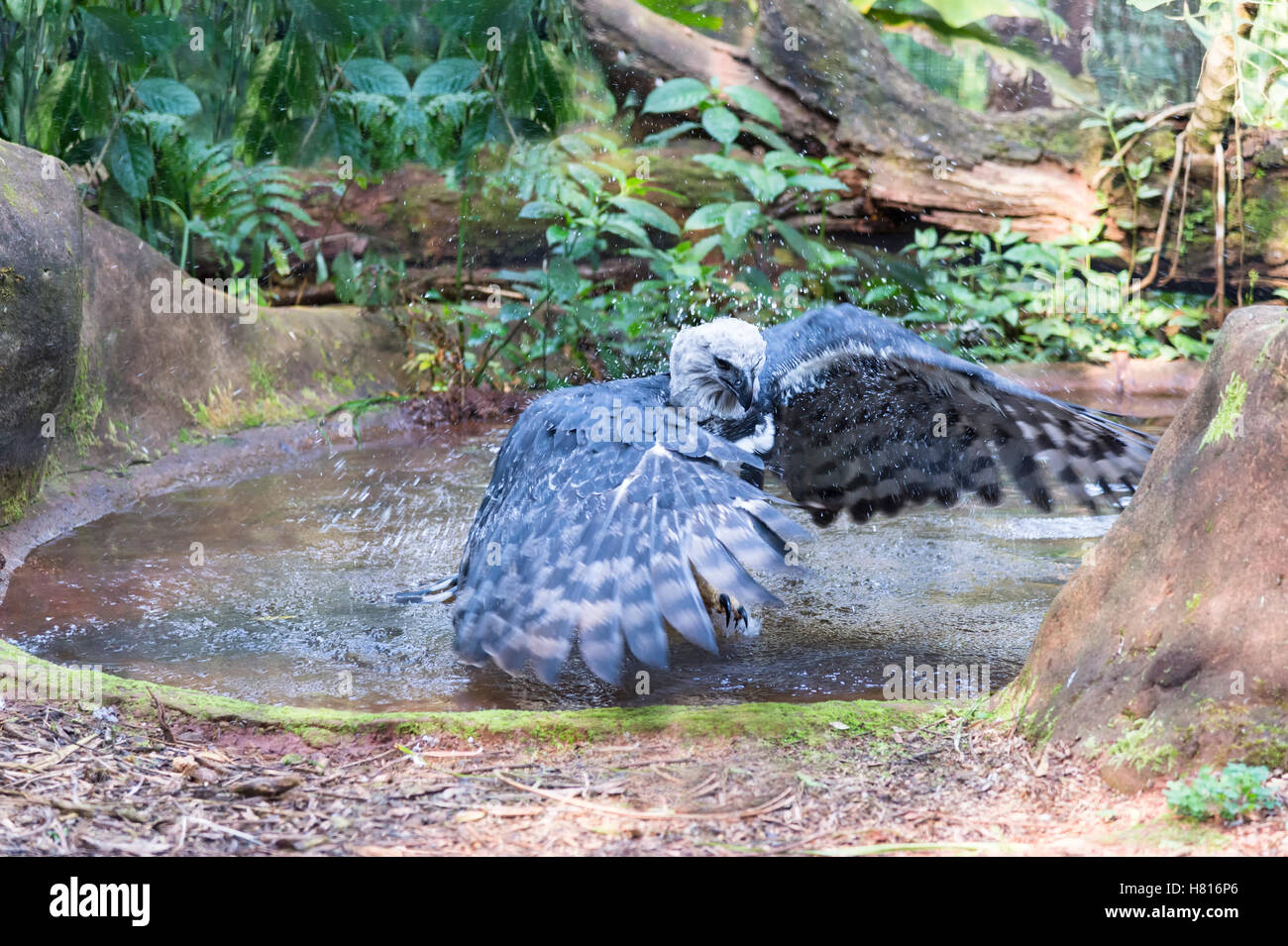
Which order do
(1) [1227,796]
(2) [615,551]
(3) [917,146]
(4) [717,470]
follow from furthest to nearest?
(3) [917,146]
(4) [717,470]
(2) [615,551]
(1) [1227,796]

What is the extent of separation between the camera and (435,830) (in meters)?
2.38

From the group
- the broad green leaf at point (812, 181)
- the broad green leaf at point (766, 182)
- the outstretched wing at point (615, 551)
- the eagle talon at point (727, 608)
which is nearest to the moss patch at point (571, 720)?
the outstretched wing at point (615, 551)

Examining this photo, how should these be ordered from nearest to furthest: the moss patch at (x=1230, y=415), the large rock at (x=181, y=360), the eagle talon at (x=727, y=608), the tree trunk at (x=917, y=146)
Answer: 1. the moss patch at (x=1230, y=415)
2. the eagle talon at (x=727, y=608)
3. the large rock at (x=181, y=360)
4. the tree trunk at (x=917, y=146)

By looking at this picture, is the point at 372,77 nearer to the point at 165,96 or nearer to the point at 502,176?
the point at 165,96

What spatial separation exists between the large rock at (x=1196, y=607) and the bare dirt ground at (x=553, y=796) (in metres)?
0.15

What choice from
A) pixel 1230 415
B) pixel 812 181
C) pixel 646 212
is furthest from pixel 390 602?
pixel 812 181

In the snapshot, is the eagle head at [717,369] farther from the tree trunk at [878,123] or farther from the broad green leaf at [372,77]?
the tree trunk at [878,123]

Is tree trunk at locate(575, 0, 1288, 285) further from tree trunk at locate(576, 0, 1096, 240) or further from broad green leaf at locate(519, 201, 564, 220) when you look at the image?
broad green leaf at locate(519, 201, 564, 220)

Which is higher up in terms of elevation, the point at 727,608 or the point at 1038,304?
the point at 1038,304

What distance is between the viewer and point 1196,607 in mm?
2594

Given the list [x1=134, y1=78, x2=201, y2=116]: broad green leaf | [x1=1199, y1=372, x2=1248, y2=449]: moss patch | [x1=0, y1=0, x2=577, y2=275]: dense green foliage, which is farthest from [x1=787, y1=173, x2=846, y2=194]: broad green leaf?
[x1=1199, y1=372, x2=1248, y2=449]: moss patch

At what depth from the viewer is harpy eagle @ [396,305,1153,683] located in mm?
2986

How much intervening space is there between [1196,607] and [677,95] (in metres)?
6.72

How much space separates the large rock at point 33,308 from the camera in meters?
4.57
